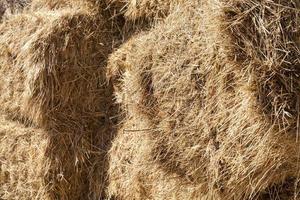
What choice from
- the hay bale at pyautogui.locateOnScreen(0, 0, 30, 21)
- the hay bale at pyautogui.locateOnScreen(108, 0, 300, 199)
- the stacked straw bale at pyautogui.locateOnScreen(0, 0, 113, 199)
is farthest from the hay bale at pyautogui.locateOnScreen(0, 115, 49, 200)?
the hay bale at pyautogui.locateOnScreen(0, 0, 30, 21)

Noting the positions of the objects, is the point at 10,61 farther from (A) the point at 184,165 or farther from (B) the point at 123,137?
(A) the point at 184,165

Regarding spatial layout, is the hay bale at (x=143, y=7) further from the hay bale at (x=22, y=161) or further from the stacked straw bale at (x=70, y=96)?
the hay bale at (x=22, y=161)

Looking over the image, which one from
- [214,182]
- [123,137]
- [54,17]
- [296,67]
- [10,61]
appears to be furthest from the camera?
[10,61]

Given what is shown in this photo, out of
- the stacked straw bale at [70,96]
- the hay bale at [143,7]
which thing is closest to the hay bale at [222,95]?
the hay bale at [143,7]

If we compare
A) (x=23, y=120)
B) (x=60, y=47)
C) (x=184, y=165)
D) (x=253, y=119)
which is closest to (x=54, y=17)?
(x=60, y=47)

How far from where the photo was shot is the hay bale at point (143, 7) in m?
2.55

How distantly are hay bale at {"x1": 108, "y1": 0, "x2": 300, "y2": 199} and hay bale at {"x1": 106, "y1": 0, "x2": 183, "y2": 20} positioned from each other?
0.08 meters

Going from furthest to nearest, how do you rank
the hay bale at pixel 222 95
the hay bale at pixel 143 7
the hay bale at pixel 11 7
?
the hay bale at pixel 11 7 < the hay bale at pixel 143 7 < the hay bale at pixel 222 95

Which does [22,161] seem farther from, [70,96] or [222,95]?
[222,95]

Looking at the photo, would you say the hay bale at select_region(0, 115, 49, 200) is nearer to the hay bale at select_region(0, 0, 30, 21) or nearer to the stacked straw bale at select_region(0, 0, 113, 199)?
the stacked straw bale at select_region(0, 0, 113, 199)

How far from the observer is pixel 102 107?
9.10 feet

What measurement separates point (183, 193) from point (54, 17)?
118 cm

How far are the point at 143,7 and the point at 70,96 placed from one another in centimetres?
60

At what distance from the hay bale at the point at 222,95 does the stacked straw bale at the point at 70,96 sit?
0.30 metres
